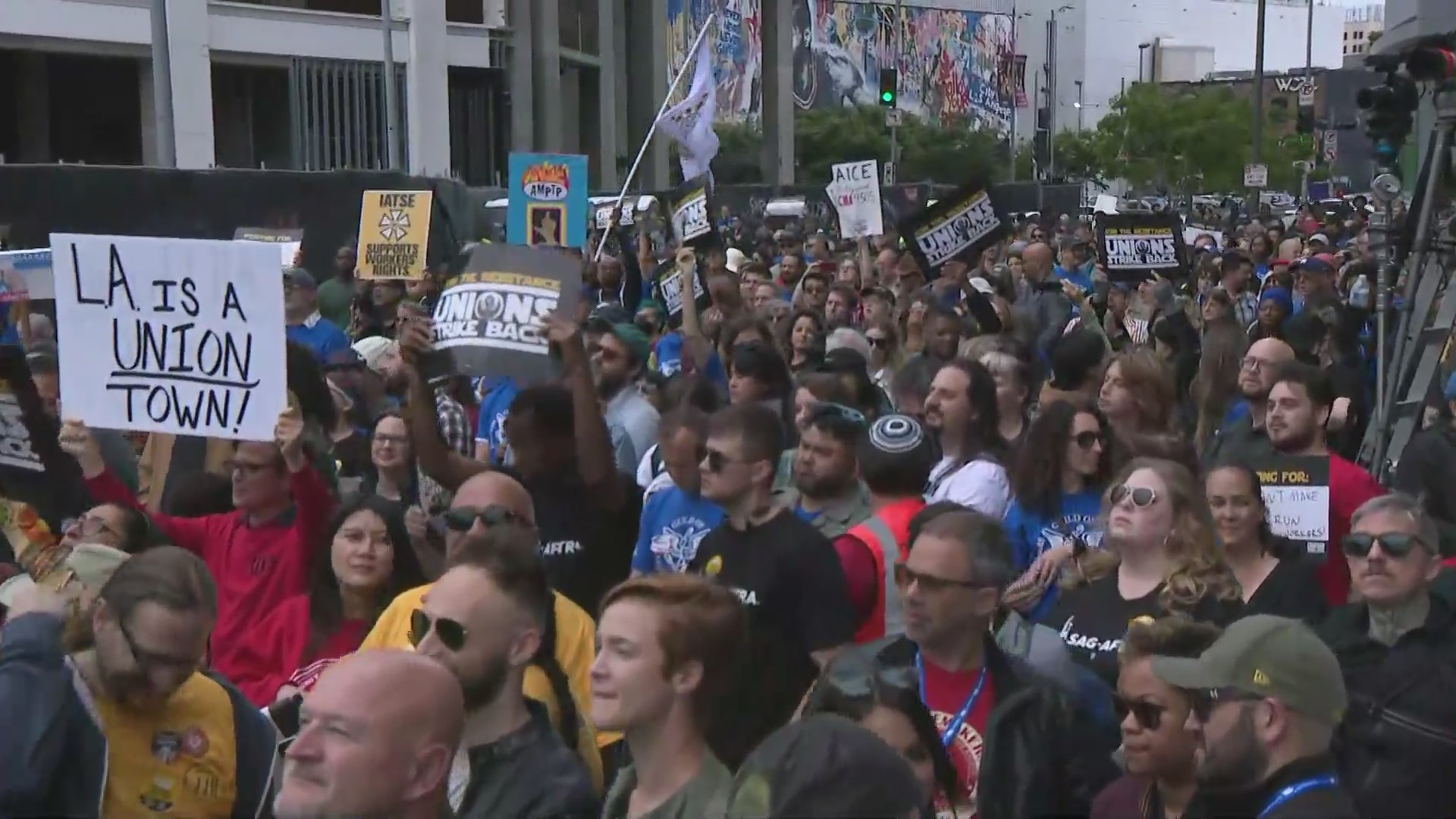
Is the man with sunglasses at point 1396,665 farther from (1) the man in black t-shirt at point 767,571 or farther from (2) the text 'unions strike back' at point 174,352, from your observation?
(2) the text 'unions strike back' at point 174,352

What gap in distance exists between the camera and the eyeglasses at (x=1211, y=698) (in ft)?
11.5

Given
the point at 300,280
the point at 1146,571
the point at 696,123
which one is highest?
the point at 696,123

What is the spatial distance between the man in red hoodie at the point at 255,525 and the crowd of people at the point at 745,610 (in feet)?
0.04

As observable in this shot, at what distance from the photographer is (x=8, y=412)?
607 centimetres

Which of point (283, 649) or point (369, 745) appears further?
point (283, 649)

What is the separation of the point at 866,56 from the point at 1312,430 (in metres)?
97.2

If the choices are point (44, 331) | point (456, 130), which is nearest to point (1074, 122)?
point (456, 130)

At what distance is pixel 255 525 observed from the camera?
19.1 ft

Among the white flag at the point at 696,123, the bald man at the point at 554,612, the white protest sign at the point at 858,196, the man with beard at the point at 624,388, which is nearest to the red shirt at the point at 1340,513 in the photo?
the bald man at the point at 554,612

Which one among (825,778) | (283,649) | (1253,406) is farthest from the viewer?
(1253,406)

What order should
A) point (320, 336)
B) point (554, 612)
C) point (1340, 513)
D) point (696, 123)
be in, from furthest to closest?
1. point (696, 123)
2. point (320, 336)
3. point (1340, 513)
4. point (554, 612)

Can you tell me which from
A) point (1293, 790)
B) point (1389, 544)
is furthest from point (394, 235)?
point (1293, 790)

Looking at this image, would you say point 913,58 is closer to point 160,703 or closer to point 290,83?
point 290,83

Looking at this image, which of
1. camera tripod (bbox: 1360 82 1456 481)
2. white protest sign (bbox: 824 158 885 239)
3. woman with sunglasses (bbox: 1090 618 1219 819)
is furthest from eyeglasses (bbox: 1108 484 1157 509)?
white protest sign (bbox: 824 158 885 239)
